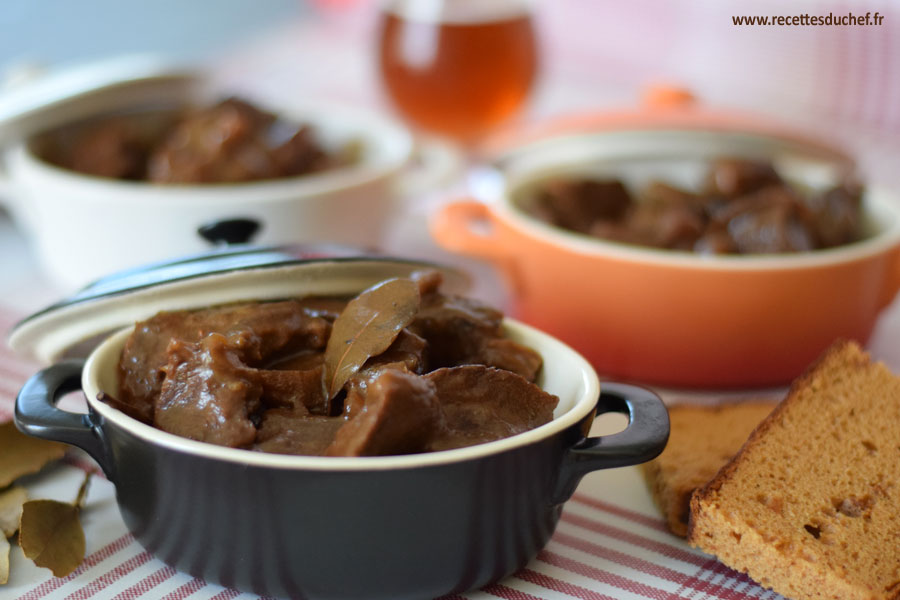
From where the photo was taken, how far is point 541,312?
1.97 meters

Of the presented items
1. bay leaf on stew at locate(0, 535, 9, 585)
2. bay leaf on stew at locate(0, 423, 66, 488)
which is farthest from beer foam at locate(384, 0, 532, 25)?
bay leaf on stew at locate(0, 535, 9, 585)

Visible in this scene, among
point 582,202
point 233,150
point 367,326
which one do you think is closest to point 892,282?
point 582,202

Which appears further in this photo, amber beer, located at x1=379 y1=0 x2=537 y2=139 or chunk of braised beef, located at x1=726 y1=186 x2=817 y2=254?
amber beer, located at x1=379 y1=0 x2=537 y2=139

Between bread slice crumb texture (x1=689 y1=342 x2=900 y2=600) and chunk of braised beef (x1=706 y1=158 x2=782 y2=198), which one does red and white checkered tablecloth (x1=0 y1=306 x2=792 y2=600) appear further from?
chunk of braised beef (x1=706 y1=158 x2=782 y2=198)

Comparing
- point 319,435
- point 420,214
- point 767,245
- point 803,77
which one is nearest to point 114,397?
point 319,435

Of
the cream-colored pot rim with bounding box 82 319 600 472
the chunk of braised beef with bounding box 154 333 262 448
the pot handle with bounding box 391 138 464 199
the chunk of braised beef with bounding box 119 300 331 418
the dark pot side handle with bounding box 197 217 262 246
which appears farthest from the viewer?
the pot handle with bounding box 391 138 464 199

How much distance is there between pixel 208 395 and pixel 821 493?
0.80 m

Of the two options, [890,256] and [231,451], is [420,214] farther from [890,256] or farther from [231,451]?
[231,451]

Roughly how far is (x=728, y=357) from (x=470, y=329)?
0.62m

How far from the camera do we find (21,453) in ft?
4.90

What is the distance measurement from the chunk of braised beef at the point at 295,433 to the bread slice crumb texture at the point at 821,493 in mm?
482

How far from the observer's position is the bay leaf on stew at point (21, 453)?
1.46m

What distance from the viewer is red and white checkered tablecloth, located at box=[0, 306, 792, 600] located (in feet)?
4.11

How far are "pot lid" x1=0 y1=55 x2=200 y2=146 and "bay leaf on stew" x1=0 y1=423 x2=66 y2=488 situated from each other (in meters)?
0.87
